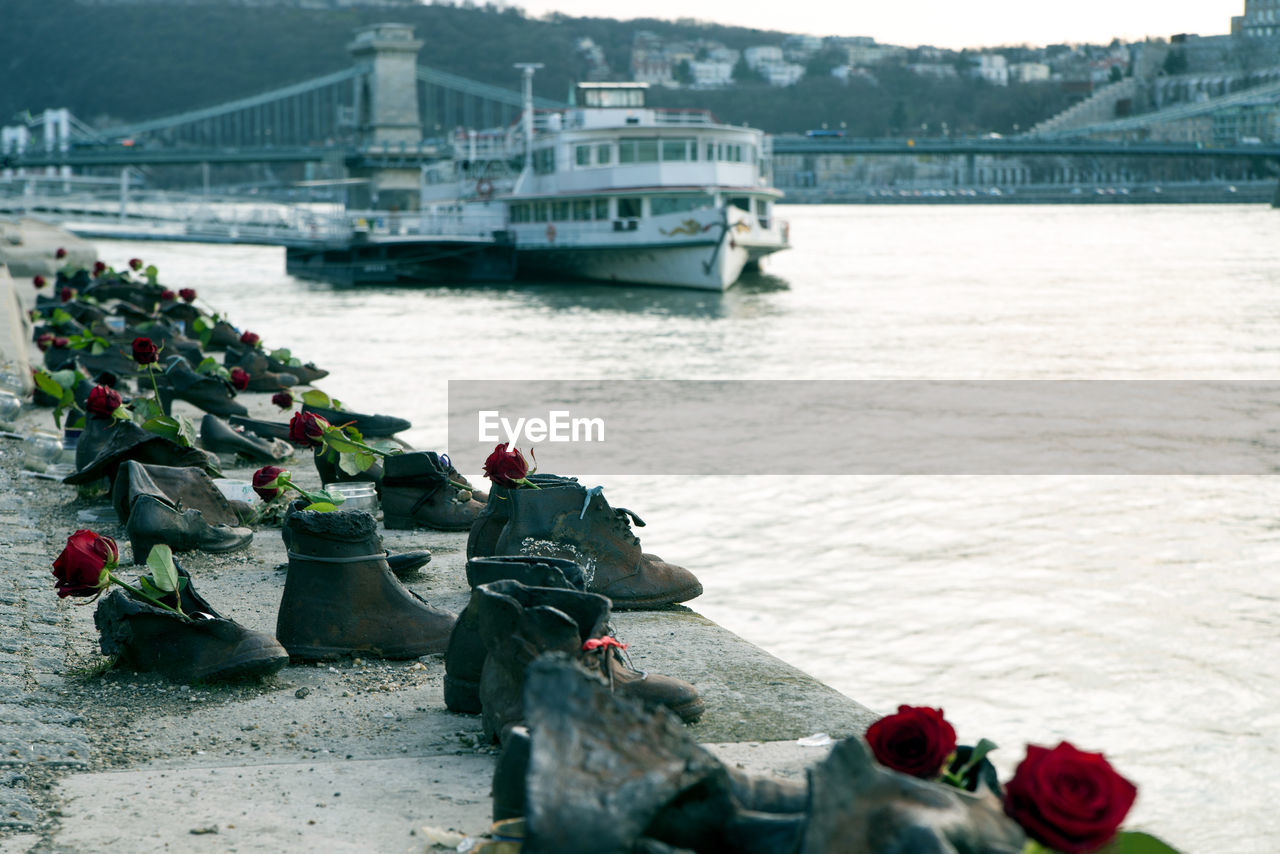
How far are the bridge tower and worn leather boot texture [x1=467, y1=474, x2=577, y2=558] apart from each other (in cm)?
6663

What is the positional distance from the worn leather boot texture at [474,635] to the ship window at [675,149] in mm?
27200

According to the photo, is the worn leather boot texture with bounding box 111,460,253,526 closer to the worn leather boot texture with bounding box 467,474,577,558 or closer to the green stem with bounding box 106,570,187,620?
the worn leather boot texture with bounding box 467,474,577,558

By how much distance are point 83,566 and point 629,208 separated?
2712 cm

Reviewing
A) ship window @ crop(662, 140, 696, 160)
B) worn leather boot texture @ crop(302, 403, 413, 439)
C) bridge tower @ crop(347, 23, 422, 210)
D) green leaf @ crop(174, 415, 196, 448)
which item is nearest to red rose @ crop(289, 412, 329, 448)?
green leaf @ crop(174, 415, 196, 448)

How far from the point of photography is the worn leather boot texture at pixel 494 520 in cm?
374

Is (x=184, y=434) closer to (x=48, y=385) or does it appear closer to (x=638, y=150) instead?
(x=48, y=385)

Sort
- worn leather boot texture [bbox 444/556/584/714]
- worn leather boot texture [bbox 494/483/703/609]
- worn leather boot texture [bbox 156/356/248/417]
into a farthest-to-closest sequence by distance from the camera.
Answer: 1. worn leather boot texture [bbox 156/356/248/417]
2. worn leather boot texture [bbox 494/483/703/609]
3. worn leather boot texture [bbox 444/556/584/714]

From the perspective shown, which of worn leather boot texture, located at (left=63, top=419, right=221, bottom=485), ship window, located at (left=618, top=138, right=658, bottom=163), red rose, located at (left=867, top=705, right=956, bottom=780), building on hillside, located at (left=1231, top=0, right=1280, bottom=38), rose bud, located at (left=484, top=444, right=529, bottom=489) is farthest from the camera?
building on hillside, located at (left=1231, top=0, right=1280, bottom=38)

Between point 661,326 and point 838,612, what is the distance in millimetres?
15755

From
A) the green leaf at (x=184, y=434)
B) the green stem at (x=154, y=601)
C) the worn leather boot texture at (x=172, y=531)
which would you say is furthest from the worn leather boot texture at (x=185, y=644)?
the green leaf at (x=184, y=434)

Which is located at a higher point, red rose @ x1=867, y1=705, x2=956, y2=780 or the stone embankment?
red rose @ x1=867, y1=705, x2=956, y2=780

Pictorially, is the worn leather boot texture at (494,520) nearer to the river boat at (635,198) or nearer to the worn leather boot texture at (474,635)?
the worn leather boot texture at (474,635)

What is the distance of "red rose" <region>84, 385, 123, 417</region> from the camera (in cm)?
491

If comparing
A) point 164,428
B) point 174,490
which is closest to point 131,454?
point 164,428
